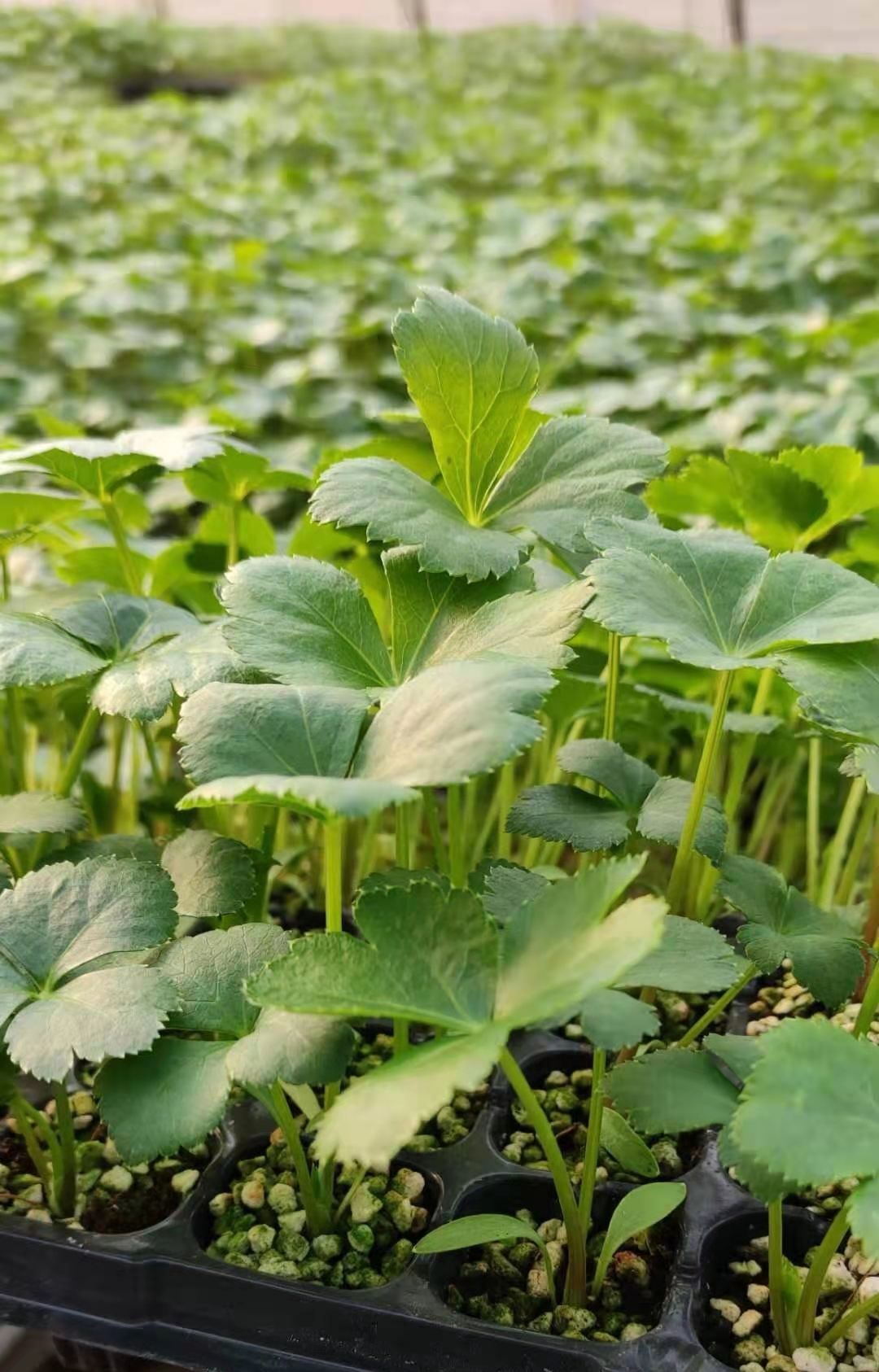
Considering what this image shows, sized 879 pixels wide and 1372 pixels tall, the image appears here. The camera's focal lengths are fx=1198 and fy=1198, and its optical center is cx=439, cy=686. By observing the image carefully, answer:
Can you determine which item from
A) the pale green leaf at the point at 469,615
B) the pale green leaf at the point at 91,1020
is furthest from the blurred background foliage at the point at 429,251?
the pale green leaf at the point at 91,1020

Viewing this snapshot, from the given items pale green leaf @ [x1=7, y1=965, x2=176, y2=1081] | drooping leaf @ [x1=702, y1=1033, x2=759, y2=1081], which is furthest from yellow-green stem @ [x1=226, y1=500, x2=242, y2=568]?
drooping leaf @ [x1=702, y1=1033, x2=759, y2=1081]

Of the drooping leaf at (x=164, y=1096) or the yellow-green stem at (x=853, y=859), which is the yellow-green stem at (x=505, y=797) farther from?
the drooping leaf at (x=164, y=1096)

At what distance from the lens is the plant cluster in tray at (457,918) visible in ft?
1.36

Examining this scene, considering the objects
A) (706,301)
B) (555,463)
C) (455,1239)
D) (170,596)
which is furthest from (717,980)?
(706,301)

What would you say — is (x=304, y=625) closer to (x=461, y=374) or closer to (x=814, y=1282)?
(x=461, y=374)

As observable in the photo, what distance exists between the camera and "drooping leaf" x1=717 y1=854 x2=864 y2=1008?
52 cm

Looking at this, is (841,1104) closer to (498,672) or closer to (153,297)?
(498,672)

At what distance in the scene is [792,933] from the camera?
55 centimetres

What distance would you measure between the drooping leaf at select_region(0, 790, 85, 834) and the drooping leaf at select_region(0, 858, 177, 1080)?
5 cm

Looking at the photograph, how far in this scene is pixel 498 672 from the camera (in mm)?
457

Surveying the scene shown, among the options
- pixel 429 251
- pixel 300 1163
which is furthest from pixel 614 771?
pixel 429 251

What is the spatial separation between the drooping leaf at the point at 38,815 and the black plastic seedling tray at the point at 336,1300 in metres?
0.19

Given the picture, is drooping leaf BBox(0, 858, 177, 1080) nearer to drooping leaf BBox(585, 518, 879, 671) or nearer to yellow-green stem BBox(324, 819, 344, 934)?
yellow-green stem BBox(324, 819, 344, 934)

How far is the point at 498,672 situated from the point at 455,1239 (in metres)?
0.24
